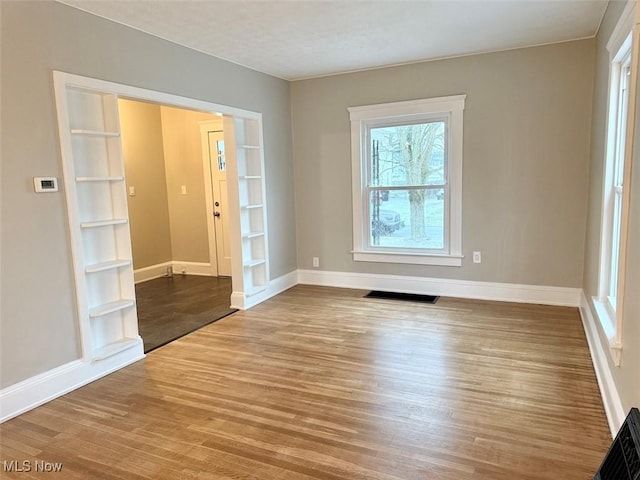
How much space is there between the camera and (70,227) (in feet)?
9.24

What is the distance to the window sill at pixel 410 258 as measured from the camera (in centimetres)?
469

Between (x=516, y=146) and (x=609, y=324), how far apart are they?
2.23 meters

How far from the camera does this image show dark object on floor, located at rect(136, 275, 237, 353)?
391cm

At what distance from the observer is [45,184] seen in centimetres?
267

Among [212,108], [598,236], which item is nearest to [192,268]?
[212,108]

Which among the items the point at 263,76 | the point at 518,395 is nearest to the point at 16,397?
the point at 518,395

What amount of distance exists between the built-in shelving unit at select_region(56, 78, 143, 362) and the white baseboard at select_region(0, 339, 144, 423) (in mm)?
57

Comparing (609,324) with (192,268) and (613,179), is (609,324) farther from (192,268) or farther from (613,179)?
(192,268)

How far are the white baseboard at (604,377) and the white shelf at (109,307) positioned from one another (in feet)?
10.3

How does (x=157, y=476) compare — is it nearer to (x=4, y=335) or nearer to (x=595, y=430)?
(x=4, y=335)

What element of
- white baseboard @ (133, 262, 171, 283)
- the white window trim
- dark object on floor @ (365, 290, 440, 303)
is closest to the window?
→ dark object on floor @ (365, 290, 440, 303)

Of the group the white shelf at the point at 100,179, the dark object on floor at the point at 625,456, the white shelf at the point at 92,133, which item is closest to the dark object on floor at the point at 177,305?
the white shelf at the point at 100,179

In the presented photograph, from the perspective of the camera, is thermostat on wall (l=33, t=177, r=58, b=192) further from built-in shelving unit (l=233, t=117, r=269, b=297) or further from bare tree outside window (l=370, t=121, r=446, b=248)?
bare tree outside window (l=370, t=121, r=446, b=248)

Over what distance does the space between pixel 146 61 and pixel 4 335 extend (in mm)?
2170
